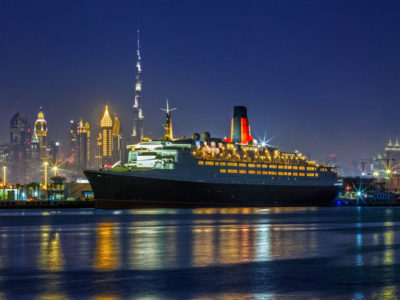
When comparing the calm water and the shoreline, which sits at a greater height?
the shoreline

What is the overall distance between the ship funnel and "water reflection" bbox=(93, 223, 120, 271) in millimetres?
62682

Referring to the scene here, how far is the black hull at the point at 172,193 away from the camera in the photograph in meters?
76.1

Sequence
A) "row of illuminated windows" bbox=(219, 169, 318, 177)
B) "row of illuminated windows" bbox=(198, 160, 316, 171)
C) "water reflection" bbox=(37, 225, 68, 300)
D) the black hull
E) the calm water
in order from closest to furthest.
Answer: "water reflection" bbox=(37, 225, 68, 300)
the calm water
the black hull
"row of illuminated windows" bbox=(198, 160, 316, 171)
"row of illuminated windows" bbox=(219, 169, 318, 177)

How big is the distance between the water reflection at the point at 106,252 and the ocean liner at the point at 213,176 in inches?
1476

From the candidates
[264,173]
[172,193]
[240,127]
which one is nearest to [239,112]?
[240,127]

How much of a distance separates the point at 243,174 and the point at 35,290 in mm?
72410

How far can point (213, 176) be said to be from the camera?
84.4 meters

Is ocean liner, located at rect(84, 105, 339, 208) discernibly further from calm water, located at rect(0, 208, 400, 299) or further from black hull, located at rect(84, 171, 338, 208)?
calm water, located at rect(0, 208, 400, 299)

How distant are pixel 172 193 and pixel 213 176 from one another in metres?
7.95

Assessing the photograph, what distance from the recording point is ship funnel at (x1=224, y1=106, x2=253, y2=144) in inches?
3957

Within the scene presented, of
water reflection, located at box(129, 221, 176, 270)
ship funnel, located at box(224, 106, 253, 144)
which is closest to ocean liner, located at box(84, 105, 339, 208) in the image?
ship funnel, located at box(224, 106, 253, 144)

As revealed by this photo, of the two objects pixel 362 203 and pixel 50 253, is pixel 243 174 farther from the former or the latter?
pixel 50 253

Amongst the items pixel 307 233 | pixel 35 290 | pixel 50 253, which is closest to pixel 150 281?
pixel 35 290

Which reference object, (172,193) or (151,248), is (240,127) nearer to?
(172,193)
